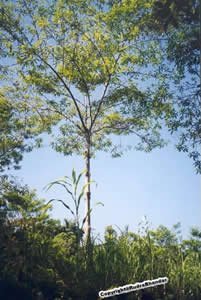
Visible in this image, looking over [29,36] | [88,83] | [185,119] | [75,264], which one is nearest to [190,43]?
[185,119]

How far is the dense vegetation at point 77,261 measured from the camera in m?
3.00

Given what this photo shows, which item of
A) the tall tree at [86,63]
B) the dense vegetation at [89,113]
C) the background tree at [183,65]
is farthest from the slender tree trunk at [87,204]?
the background tree at [183,65]

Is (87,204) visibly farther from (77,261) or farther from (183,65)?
A: (183,65)

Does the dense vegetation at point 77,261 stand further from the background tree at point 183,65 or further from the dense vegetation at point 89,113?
the background tree at point 183,65

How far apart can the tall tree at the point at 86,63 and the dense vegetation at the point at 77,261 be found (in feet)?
3.59

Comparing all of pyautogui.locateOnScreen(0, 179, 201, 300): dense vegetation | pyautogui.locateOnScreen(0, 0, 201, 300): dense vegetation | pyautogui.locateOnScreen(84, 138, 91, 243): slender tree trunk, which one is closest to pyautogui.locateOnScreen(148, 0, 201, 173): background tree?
pyautogui.locateOnScreen(0, 0, 201, 300): dense vegetation

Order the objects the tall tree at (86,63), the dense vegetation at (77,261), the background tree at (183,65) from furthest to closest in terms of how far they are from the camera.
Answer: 1. the tall tree at (86,63)
2. the background tree at (183,65)
3. the dense vegetation at (77,261)

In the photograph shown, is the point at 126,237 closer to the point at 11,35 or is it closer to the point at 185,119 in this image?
the point at 185,119

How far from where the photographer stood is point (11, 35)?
450 cm

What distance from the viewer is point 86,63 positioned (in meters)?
4.80

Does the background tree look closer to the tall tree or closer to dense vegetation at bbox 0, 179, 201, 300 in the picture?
the tall tree

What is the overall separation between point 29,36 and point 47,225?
195cm

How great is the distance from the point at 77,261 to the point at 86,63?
2.39 metres

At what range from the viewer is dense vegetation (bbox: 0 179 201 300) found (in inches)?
118
